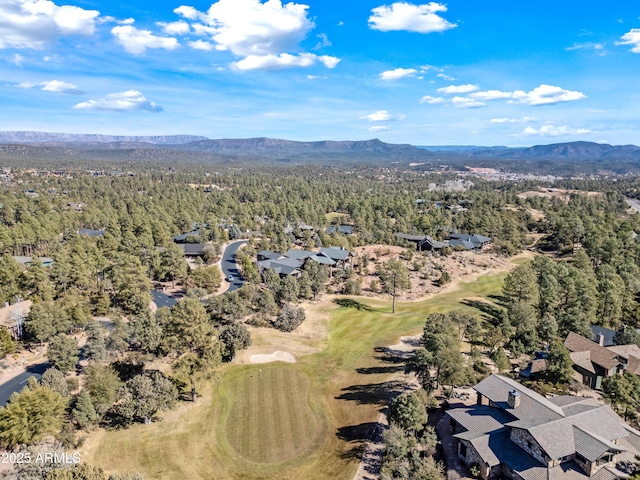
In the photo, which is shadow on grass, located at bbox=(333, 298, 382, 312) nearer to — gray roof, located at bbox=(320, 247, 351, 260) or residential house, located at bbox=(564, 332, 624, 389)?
gray roof, located at bbox=(320, 247, 351, 260)

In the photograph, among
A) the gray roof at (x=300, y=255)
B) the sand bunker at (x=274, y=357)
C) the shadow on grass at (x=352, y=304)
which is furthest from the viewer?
the gray roof at (x=300, y=255)

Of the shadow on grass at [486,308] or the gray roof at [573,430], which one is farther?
the shadow on grass at [486,308]

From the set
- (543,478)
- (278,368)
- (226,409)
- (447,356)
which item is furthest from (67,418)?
(543,478)

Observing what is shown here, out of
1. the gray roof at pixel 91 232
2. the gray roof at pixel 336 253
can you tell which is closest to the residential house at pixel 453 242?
the gray roof at pixel 336 253

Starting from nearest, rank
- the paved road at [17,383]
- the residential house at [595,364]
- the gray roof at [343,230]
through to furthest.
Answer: the paved road at [17,383]
the residential house at [595,364]
the gray roof at [343,230]

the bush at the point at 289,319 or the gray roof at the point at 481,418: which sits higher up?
the gray roof at the point at 481,418

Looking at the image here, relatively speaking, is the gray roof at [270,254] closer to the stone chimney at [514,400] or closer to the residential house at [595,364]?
the residential house at [595,364]

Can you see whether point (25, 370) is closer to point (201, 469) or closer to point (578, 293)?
point (201, 469)
